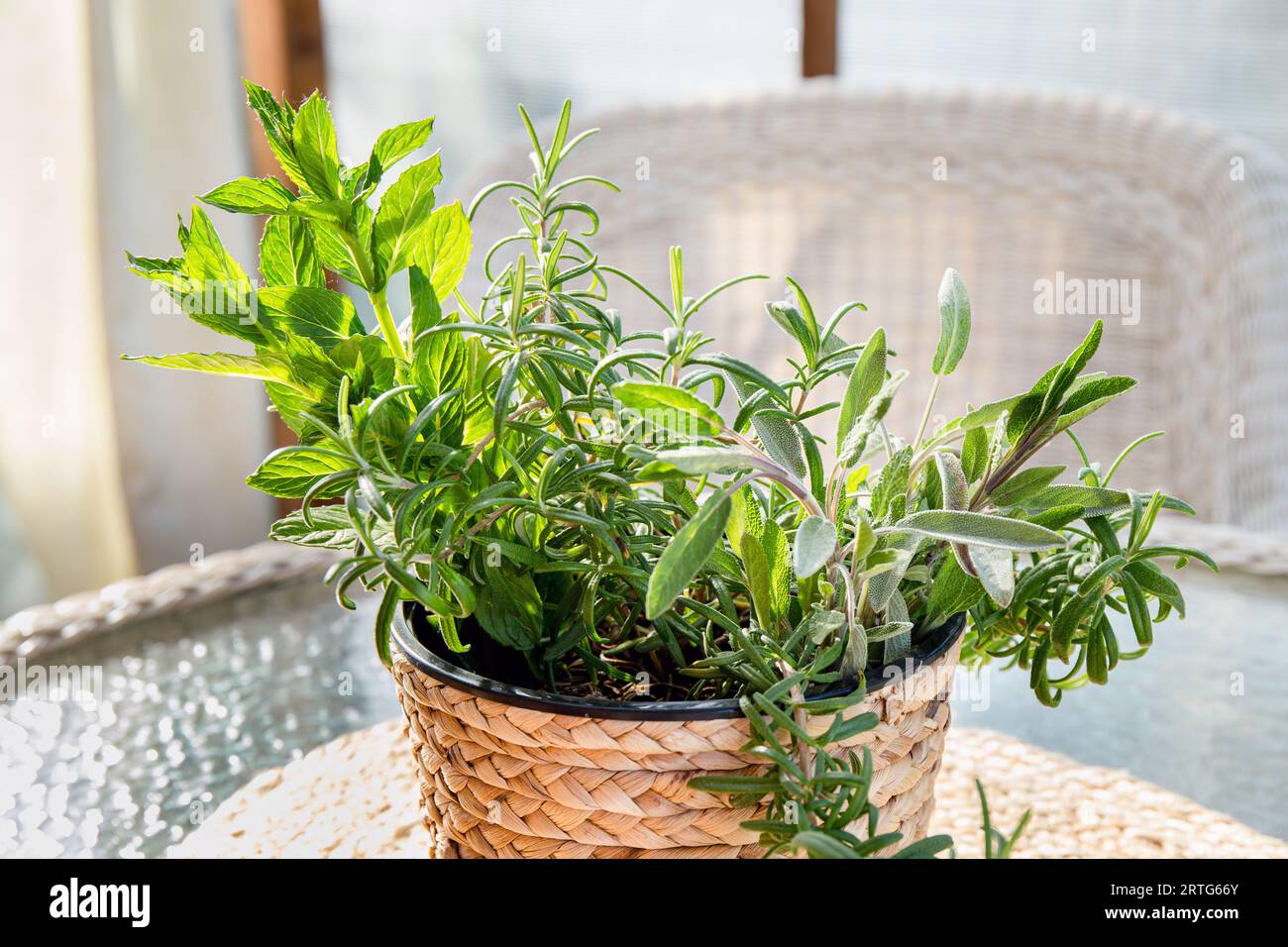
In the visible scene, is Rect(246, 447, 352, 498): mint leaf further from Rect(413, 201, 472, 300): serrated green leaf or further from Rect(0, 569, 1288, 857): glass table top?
Rect(0, 569, 1288, 857): glass table top

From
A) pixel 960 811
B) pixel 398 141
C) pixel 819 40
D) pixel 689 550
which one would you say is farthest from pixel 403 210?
pixel 819 40

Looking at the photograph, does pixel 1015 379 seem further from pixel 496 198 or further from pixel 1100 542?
pixel 1100 542

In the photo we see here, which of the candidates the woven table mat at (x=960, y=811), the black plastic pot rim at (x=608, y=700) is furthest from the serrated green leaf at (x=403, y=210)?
the woven table mat at (x=960, y=811)

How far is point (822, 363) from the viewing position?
0.45 meters

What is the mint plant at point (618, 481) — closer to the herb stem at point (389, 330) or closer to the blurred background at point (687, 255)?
the herb stem at point (389, 330)

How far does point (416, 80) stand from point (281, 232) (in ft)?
6.63

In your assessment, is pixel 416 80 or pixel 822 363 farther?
pixel 416 80

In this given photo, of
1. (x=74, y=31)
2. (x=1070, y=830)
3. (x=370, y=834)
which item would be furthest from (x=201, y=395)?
(x=1070, y=830)

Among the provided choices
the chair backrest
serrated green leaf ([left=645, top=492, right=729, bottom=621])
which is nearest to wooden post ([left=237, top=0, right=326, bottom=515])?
the chair backrest

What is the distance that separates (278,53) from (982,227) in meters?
1.34

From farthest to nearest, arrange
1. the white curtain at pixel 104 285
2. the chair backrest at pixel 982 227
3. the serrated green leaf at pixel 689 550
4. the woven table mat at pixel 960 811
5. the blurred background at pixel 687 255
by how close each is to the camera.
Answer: the white curtain at pixel 104 285
the chair backrest at pixel 982 227
the blurred background at pixel 687 255
the woven table mat at pixel 960 811
the serrated green leaf at pixel 689 550

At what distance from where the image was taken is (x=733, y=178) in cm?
162

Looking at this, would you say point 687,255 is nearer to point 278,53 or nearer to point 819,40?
point 819,40

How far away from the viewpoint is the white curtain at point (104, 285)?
74.4 inches
